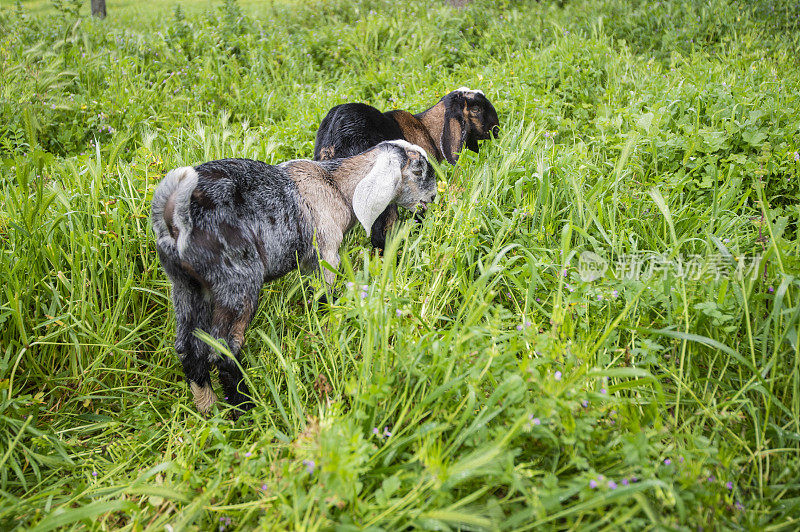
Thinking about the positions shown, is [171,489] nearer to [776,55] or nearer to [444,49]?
[444,49]

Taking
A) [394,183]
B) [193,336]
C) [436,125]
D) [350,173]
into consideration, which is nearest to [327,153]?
[350,173]

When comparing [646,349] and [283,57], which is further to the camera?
[283,57]

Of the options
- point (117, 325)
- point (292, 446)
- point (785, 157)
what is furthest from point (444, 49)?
point (292, 446)

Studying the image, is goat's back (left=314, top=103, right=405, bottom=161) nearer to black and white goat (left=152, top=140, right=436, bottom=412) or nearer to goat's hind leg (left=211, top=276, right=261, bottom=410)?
black and white goat (left=152, top=140, right=436, bottom=412)

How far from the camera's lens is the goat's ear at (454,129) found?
423 centimetres

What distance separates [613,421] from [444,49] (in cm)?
555

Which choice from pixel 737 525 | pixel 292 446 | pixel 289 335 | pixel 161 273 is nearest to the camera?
pixel 737 525

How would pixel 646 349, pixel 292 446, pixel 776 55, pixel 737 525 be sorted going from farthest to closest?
pixel 776 55 → pixel 646 349 → pixel 292 446 → pixel 737 525

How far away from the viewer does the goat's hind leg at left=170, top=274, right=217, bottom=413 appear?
2.44m

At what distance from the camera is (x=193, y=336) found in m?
2.47

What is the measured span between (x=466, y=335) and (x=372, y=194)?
125 cm

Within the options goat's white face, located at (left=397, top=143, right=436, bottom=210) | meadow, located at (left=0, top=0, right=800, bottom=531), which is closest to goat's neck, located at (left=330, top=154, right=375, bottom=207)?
goat's white face, located at (left=397, top=143, right=436, bottom=210)

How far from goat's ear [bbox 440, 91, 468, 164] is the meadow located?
355 millimetres

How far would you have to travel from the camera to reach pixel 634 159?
3.52 metres
